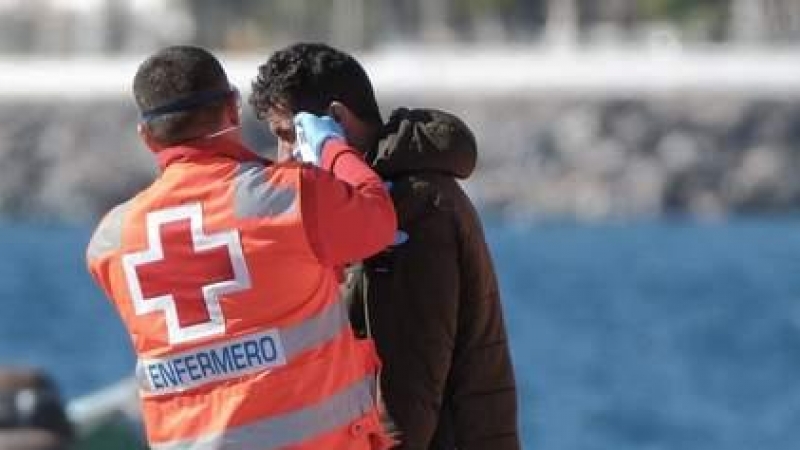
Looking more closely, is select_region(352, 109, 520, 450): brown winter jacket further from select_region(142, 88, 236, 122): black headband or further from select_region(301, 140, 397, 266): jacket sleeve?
select_region(142, 88, 236, 122): black headband

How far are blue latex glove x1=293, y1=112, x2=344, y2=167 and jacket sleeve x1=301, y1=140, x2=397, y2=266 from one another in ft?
0.51

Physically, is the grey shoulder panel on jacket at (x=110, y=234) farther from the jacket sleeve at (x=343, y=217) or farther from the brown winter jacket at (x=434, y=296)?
the brown winter jacket at (x=434, y=296)

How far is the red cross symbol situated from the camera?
16.8 feet

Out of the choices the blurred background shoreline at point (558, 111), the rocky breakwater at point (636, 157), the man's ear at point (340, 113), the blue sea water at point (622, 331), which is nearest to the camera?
the man's ear at point (340, 113)

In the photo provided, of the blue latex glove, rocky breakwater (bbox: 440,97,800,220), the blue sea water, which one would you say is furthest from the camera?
rocky breakwater (bbox: 440,97,800,220)

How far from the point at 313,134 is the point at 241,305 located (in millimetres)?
393

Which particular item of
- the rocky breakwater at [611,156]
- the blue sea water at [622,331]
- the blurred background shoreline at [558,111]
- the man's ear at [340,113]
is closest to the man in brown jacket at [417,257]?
the man's ear at [340,113]

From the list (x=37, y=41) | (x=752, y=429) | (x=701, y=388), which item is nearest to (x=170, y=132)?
(x=752, y=429)

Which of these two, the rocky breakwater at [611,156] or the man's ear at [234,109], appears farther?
the rocky breakwater at [611,156]

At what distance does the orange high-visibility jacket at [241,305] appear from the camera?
5109 mm

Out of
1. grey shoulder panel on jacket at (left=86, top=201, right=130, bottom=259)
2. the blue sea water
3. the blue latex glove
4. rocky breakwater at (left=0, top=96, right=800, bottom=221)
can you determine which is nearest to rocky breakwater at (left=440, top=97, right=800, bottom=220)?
rocky breakwater at (left=0, top=96, right=800, bottom=221)

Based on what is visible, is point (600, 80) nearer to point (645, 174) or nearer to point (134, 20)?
point (645, 174)

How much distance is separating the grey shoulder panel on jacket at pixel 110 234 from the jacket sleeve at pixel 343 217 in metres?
0.35

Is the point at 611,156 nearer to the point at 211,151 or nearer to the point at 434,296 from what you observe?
the point at 434,296
